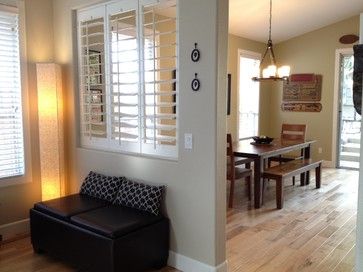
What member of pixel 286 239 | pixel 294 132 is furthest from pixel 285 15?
pixel 286 239

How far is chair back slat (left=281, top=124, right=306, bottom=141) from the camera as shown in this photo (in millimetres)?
5668

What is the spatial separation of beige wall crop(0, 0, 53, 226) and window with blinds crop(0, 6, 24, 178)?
0.25ft

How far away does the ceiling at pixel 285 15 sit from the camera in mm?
5375

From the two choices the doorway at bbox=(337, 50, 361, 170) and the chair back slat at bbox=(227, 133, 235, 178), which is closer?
the chair back slat at bbox=(227, 133, 235, 178)

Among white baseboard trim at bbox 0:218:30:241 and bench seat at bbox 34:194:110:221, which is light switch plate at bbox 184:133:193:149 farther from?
white baseboard trim at bbox 0:218:30:241

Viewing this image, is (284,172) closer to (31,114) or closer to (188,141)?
(188,141)

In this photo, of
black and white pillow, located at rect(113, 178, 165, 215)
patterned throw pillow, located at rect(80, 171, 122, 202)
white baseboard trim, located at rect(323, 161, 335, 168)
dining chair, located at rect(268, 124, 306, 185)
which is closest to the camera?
black and white pillow, located at rect(113, 178, 165, 215)

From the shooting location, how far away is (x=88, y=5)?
11.4ft

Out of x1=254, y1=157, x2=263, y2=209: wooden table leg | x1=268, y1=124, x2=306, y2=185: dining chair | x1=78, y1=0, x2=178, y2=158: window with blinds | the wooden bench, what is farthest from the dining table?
x1=78, y1=0, x2=178, y2=158: window with blinds

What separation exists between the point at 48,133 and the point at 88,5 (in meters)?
1.38

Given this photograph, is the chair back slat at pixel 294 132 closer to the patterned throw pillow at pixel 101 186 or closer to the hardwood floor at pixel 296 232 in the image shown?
the hardwood floor at pixel 296 232

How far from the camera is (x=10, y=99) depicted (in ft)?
11.6

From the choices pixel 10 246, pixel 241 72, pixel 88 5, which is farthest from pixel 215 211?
pixel 241 72

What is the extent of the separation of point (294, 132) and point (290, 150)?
0.99m
